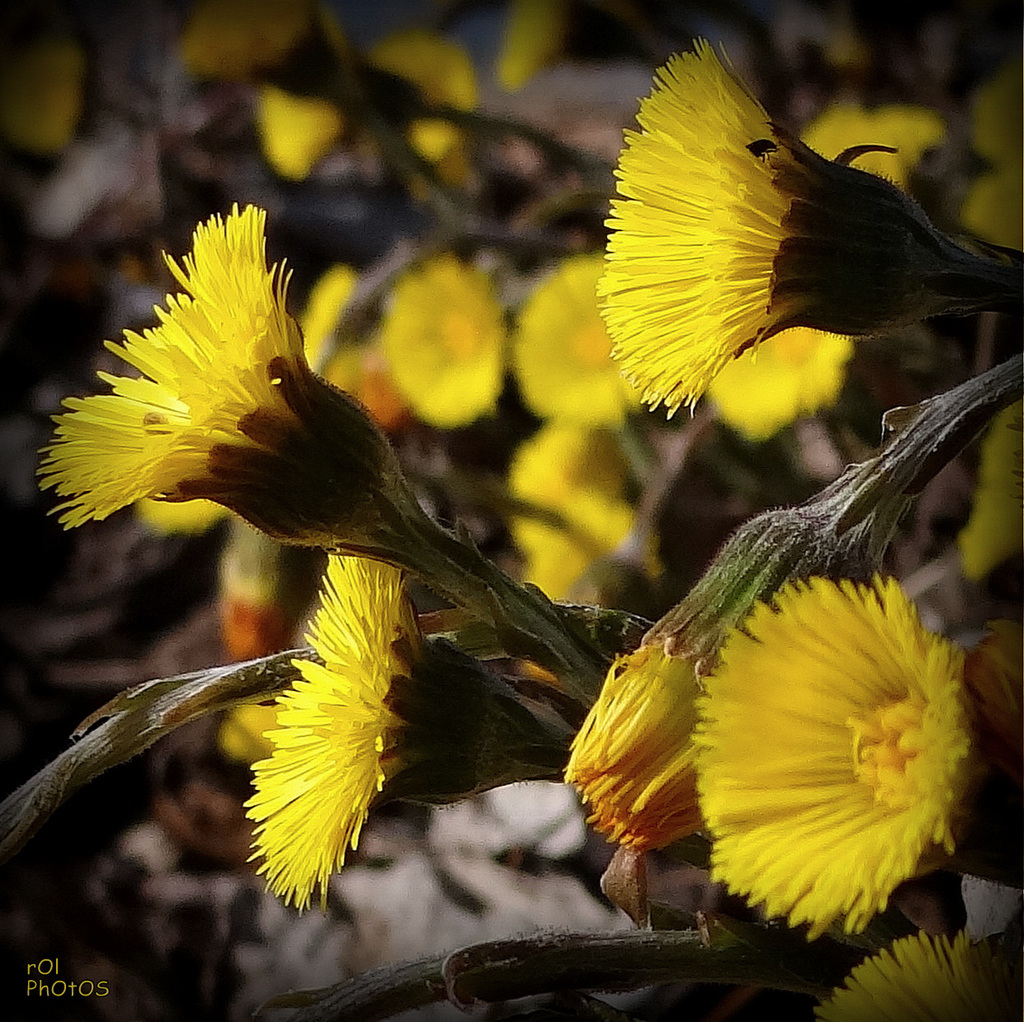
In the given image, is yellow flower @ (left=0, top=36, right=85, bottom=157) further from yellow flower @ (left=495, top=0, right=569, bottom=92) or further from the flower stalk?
the flower stalk

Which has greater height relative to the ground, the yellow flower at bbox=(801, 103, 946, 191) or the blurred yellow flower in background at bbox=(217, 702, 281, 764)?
the yellow flower at bbox=(801, 103, 946, 191)

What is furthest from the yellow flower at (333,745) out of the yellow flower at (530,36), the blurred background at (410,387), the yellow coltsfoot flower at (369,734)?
the yellow flower at (530,36)

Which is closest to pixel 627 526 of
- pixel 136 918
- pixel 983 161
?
pixel 983 161

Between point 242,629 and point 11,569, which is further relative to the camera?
point 11,569

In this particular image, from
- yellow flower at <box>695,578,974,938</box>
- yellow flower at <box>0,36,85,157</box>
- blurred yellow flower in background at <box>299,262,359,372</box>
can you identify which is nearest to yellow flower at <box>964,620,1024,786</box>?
yellow flower at <box>695,578,974,938</box>

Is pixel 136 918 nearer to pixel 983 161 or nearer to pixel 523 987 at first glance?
pixel 523 987

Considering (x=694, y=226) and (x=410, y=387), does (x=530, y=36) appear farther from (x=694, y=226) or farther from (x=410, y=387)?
(x=694, y=226)

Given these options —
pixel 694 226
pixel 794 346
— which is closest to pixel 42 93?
pixel 794 346
